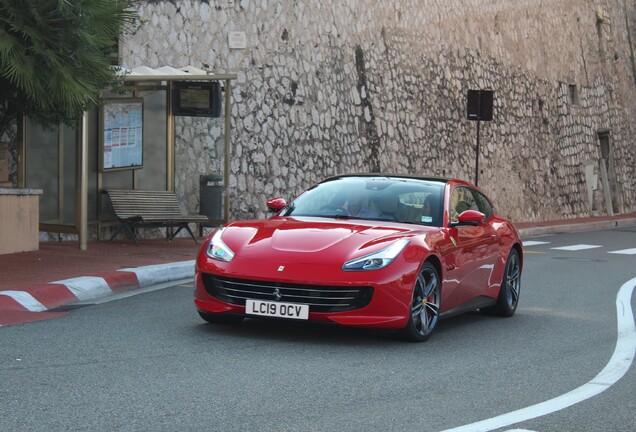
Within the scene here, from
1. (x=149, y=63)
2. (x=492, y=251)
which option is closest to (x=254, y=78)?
(x=149, y=63)

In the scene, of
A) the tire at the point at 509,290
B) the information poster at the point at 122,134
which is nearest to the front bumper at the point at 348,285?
the tire at the point at 509,290

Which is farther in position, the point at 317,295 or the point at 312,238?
the point at 312,238

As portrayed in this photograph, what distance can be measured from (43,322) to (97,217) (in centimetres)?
859

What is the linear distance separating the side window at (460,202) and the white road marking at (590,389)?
1728mm

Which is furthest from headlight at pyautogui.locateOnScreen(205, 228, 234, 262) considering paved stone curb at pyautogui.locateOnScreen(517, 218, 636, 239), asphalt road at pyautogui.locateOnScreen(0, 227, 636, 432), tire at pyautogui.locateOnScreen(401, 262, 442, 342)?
paved stone curb at pyautogui.locateOnScreen(517, 218, 636, 239)

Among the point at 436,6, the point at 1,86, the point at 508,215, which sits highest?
the point at 436,6

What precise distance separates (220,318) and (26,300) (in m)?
2.25

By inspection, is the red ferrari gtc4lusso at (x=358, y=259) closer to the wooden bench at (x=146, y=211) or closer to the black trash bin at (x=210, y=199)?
the wooden bench at (x=146, y=211)

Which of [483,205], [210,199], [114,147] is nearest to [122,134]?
[114,147]

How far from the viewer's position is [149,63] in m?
20.0

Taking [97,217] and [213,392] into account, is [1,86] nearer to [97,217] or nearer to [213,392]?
[97,217]

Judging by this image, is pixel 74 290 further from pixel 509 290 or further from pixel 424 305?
pixel 509 290

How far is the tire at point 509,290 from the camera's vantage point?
10906 millimetres

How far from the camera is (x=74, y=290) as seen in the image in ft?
37.0
